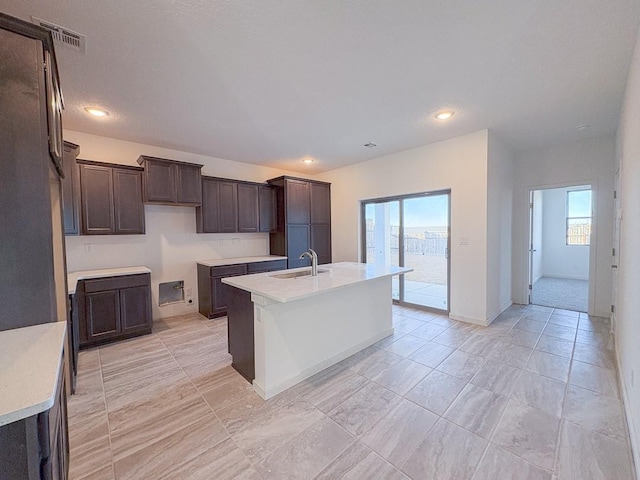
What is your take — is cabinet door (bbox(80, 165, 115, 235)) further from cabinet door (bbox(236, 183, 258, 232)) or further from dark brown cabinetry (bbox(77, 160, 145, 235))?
cabinet door (bbox(236, 183, 258, 232))

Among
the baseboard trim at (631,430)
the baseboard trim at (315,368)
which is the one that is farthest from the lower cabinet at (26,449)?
the baseboard trim at (631,430)

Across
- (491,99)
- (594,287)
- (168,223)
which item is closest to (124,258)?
(168,223)

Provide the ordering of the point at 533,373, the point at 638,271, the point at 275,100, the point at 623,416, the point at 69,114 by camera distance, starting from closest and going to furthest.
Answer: the point at 638,271 < the point at 623,416 < the point at 533,373 < the point at 275,100 < the point at 69,114

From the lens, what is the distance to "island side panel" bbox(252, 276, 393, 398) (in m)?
2.23

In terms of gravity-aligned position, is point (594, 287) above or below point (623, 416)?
above

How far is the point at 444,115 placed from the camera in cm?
308

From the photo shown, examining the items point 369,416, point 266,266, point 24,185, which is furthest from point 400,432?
point 266,266

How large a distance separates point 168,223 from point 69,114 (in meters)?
1.75

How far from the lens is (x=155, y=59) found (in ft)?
6.64

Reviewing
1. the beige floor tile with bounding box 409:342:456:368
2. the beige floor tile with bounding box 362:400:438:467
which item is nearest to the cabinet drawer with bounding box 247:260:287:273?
the beige floor tile with bounding box 409:342:456:368

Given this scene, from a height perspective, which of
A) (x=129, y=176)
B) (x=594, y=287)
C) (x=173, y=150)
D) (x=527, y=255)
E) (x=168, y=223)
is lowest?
(x=594, y=287)

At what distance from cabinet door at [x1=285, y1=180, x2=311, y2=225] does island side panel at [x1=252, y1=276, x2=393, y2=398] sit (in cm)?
237

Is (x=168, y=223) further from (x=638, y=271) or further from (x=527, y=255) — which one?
(x=527, y=255)

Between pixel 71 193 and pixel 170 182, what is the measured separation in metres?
1.12
